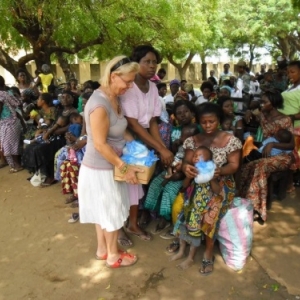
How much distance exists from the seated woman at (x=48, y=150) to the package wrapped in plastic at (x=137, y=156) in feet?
8.35

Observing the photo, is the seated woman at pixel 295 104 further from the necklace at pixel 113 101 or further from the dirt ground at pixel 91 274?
the necklace at pixel 113 101

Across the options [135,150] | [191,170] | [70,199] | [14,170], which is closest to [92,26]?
[14,170]

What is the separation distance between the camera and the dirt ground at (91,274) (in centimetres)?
267

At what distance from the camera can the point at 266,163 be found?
375 cm

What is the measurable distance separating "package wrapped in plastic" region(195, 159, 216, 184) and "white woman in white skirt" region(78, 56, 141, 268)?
49 cm

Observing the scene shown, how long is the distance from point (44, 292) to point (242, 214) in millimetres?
1834

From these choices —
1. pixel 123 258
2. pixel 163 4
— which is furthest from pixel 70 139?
pixel 163 4

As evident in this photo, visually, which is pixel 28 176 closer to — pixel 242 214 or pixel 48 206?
pixel 48 206

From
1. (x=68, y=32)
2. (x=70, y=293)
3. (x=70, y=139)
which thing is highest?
(x=68, y=32)

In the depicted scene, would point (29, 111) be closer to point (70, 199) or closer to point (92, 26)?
point (70, 199)

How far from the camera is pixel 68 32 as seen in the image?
25.9 feet

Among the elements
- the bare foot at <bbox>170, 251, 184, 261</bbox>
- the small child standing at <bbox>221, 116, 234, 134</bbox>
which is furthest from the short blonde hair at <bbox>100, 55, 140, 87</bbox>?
the small child standing at <bbox>221, 116, 234, 134</bbox>

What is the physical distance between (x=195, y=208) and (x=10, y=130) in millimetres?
4216

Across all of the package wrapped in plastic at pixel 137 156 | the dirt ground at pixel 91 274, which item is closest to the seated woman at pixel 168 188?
the dirt ground at pixel 91 274
